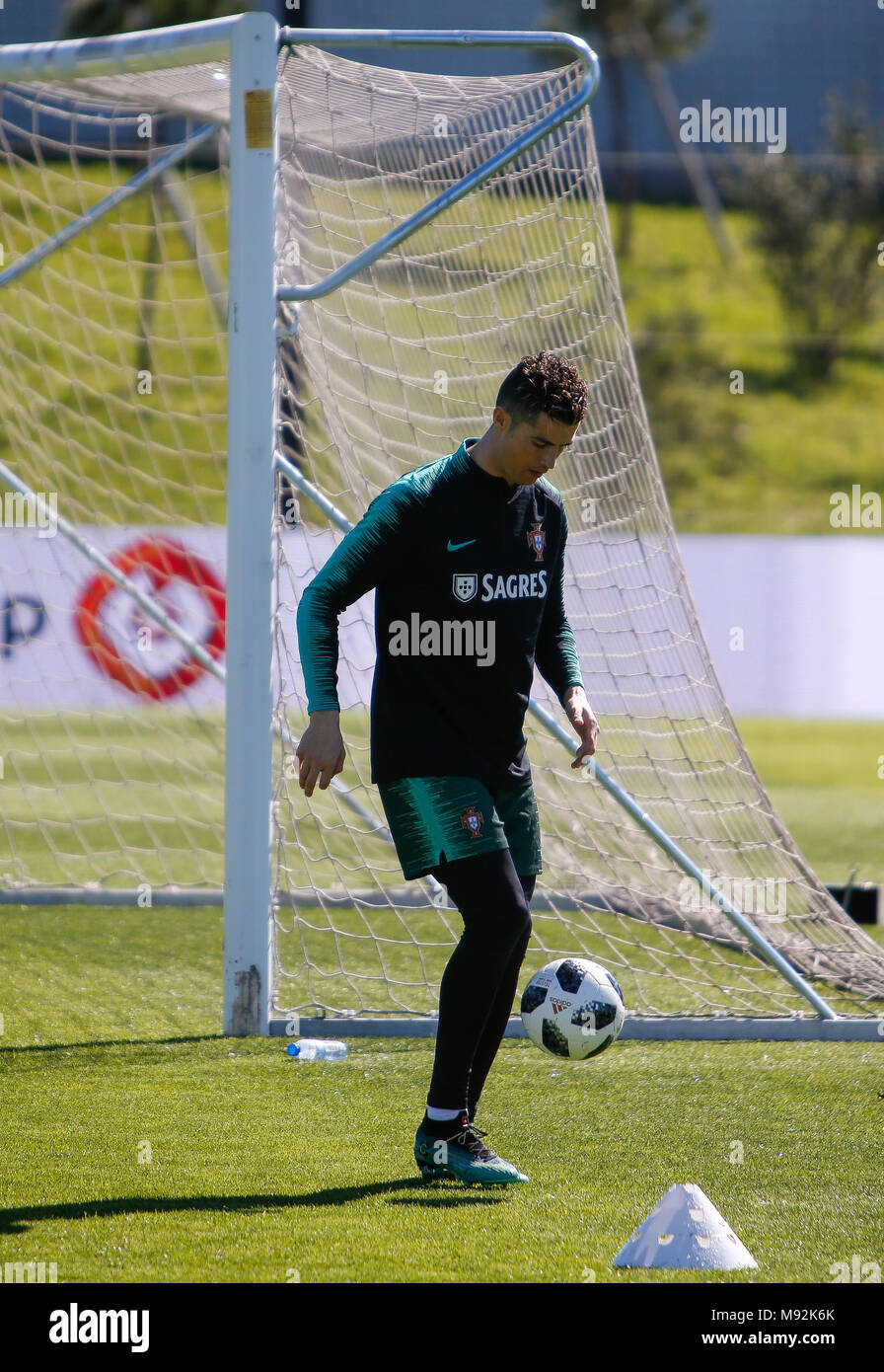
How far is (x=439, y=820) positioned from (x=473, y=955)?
28 centimetres

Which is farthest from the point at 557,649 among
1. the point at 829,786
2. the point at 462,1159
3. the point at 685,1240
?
the point at 829,786

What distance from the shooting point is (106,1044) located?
412 cm

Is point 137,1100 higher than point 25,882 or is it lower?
lower

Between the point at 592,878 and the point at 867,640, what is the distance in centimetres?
986

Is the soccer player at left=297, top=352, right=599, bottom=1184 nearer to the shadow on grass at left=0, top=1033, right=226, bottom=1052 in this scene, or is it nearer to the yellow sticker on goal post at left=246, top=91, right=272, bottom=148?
the shadow on grass at left=0, top=1033, right=226, bottom=1052

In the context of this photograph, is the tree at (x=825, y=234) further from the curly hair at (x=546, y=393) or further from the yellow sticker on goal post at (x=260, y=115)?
the curly hair at (x=546, y=393)

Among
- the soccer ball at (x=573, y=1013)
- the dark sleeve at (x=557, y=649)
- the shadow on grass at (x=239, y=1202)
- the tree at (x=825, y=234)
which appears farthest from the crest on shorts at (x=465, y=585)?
the tree at (x=825, y=234)

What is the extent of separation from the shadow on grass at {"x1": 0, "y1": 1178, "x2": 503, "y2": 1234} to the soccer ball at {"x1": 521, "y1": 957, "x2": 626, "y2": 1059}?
17.5 inches

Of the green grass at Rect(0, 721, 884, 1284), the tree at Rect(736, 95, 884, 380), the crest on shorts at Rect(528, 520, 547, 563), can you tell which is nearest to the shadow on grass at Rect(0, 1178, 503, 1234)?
the green grass at Rect(0, 721, 884, 1284)

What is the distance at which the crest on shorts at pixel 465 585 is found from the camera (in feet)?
9.95

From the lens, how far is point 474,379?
5.49 m

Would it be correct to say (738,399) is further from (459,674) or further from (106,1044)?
(459,674)
